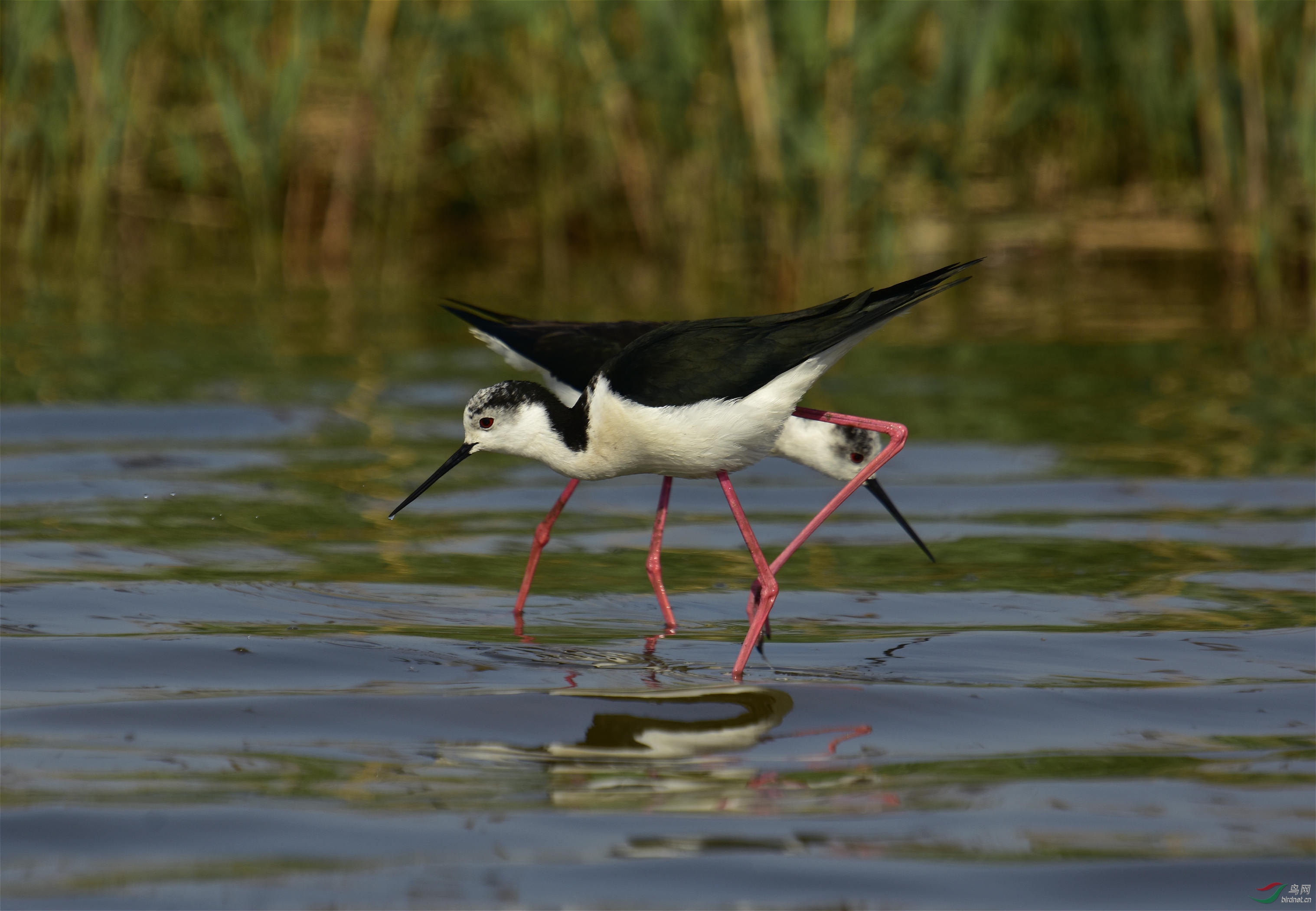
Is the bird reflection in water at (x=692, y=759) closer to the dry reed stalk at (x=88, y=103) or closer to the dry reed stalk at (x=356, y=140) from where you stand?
the dry reed stalk at (x=88, y=103)

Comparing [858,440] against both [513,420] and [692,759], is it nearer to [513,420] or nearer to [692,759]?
[513,420]

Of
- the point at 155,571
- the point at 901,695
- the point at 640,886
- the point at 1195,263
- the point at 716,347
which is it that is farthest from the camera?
the point at 1195,263

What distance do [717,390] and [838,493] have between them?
32.0 inches

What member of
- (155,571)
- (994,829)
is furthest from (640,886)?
(155,571)

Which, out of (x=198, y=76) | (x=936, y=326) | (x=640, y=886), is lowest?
(x=640, y=886)

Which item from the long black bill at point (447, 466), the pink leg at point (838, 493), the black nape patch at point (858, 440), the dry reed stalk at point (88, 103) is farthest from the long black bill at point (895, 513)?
the dry reed stalk at point (88, 103)

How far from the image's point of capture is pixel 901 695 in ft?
13.5

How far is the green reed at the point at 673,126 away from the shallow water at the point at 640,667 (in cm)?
236

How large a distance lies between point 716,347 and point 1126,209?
8.42 m

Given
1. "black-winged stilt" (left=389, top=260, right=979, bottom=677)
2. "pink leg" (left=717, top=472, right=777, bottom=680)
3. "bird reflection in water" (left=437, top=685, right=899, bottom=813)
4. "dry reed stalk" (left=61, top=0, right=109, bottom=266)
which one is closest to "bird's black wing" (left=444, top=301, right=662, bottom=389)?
"black-winged stilt" (left=389, top=260, right=979, bottom=677)

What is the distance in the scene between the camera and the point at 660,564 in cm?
597

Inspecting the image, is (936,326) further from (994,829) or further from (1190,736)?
(994,829)

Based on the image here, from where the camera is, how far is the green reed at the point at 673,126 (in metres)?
9.96

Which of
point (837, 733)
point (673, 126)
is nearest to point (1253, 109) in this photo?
point (673, 126)
